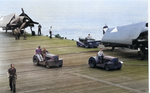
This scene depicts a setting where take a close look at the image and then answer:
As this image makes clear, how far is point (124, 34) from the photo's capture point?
2478 centimetres

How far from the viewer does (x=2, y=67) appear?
65.4ft

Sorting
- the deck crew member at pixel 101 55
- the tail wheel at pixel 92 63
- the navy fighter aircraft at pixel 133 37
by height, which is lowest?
the tail wheel at pixel 92 63

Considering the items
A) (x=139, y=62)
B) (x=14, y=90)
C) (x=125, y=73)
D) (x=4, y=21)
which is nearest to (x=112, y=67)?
(x=125, y=73)

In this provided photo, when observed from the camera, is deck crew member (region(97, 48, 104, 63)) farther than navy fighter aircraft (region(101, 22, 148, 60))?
No

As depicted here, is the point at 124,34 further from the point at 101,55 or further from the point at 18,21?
the point at 18,21

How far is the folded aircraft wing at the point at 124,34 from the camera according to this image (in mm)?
23797

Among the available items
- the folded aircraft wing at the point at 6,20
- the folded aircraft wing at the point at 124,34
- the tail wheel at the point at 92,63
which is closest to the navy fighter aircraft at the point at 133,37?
the folded aircraft wing at the point at 124,34

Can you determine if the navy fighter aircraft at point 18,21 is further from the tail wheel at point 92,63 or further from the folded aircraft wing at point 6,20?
the tail wheel at point 92,63

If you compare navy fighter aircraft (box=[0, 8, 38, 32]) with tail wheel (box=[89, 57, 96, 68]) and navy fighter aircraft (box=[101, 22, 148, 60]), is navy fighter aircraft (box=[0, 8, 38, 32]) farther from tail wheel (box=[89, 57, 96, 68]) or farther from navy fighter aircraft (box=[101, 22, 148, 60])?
tail wheel (box=[89, 57, 96, 68])

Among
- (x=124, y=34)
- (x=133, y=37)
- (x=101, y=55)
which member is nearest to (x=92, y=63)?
(x=101, y=55)

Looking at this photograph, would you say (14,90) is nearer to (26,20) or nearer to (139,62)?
(139,62)

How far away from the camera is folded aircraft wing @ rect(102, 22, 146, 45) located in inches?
937

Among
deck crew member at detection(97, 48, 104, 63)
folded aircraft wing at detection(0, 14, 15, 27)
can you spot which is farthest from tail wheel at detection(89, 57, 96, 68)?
folded aircraft wing at detection(0, 14, 15, 27)

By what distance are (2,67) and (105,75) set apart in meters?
7.40
